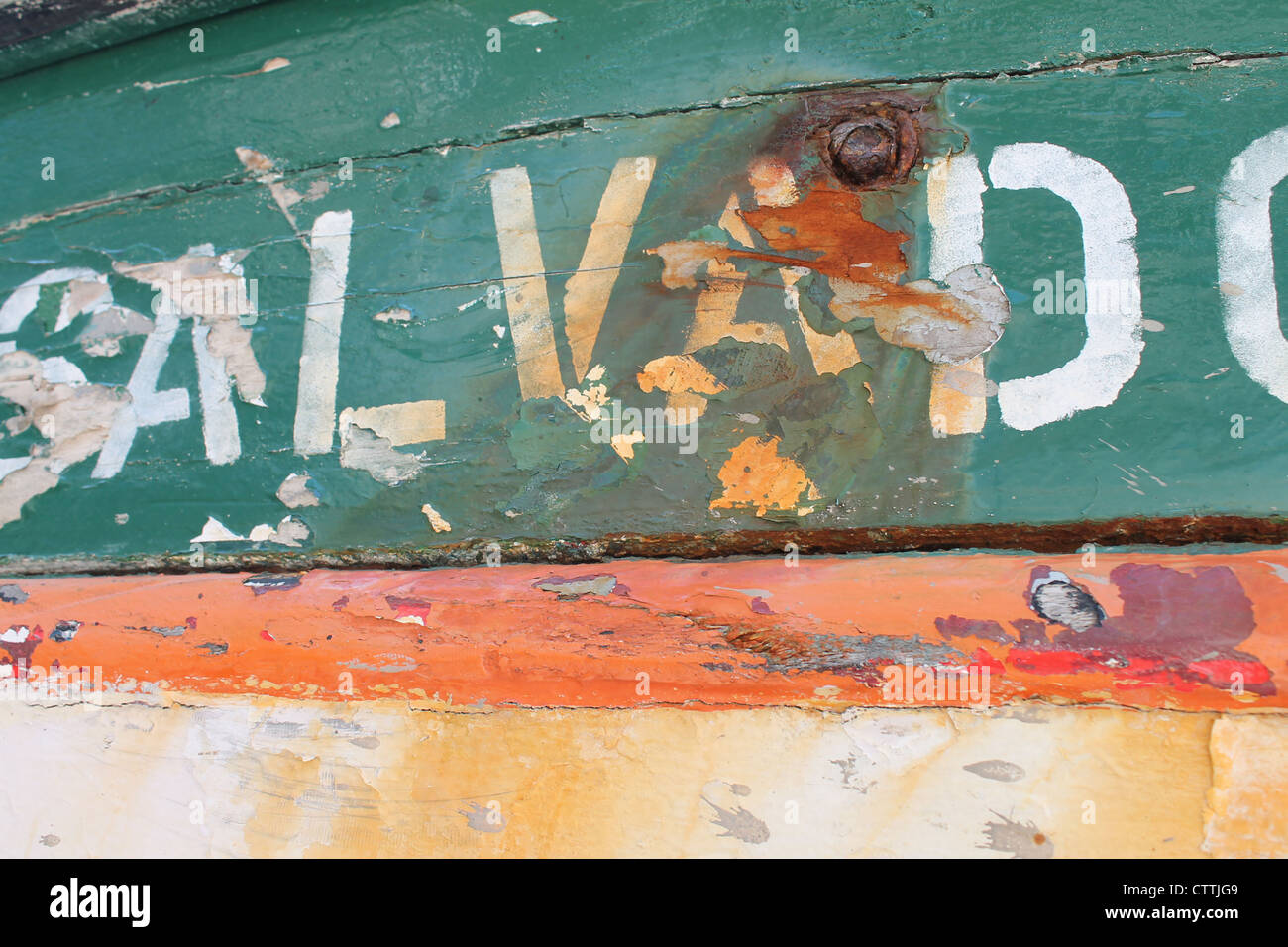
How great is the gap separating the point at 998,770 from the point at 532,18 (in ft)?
5.79

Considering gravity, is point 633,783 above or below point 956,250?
below

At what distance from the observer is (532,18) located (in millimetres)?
1740

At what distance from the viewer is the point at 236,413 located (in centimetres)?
178

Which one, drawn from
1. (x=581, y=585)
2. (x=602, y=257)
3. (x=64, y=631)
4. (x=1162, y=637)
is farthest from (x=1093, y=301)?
(x=64, y=631)

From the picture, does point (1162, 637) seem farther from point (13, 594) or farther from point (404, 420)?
point (13, 594)

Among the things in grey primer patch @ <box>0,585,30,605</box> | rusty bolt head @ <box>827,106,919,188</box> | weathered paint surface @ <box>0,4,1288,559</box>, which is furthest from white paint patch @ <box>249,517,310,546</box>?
rusty bolt head @ <box>827,106,919,188</box>

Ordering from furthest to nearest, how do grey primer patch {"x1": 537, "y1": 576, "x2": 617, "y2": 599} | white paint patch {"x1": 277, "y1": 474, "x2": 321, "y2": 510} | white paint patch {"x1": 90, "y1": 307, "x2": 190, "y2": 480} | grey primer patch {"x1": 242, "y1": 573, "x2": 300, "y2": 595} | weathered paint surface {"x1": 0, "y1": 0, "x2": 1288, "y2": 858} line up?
white paint patch {"x1": 90, "y1": 307, "x2": 190, "y2": 480}, white paint patch {"x1": 277, "y1": 474, "x2": 321, "y2": 510}, grey primer patch {"x1": 242, "y1": 573, "x2": 300, "y2": 595}, grey primer patch {"x1": 537, "y1": 576, "x2": 617, "y2": 599}, weathered paint surface {"x1": 0, "y1": 0, "x2": 1288, "y2": 858}

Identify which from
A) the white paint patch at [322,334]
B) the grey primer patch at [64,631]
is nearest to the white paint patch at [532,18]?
the white paint patch at [322,334]

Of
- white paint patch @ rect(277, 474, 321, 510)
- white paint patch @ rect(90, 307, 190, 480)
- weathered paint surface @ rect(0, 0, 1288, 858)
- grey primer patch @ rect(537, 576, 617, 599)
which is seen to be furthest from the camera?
white paint patch @ rect(90, 307, 190, 480)

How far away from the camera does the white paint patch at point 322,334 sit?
1.72 m

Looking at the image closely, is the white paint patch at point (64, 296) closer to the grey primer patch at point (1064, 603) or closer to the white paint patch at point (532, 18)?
the white paint patch at point (532, 18)

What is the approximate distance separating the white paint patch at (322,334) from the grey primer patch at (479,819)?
2.60 feet

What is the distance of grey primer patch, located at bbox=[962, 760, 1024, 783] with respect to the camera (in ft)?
4.43

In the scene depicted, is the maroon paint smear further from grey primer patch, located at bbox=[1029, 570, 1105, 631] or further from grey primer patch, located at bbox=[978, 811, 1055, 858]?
grey primer patch, located at bbox=[978, 811, 1055, 858]
